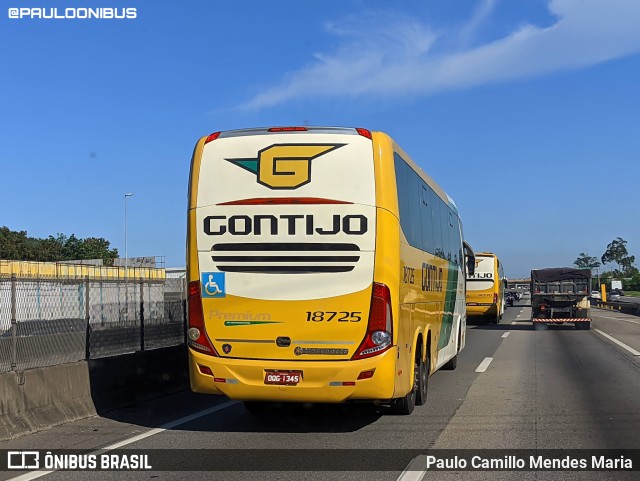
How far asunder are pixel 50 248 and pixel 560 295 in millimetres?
67586

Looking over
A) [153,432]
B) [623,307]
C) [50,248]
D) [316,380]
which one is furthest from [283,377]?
[50,248]

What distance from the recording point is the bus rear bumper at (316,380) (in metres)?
8.61

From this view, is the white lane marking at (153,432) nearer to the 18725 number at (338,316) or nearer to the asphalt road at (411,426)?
the asphalt road at (411,426)

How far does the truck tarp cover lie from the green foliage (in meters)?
48.7

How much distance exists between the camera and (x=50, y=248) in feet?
283

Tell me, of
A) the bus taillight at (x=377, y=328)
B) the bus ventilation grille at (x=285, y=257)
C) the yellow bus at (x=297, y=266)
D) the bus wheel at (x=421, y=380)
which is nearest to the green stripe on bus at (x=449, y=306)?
the bus wheel at (x=421, y=380)

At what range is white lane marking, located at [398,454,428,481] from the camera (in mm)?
6836

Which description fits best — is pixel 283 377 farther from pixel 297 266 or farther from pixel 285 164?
pixel 285 164

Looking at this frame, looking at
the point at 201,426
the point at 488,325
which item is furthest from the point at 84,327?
the point at 488,325

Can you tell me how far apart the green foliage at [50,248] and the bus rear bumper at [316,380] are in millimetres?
66322

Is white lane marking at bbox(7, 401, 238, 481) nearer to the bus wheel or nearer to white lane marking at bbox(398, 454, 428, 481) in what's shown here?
the bus wheel

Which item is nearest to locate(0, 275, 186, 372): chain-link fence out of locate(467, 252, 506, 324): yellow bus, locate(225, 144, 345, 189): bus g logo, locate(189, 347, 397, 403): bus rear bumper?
locate(189, 347, 397, 403): bus rear bumper

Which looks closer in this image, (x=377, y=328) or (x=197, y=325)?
(x=377, y=328)

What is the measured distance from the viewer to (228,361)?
8.88m
